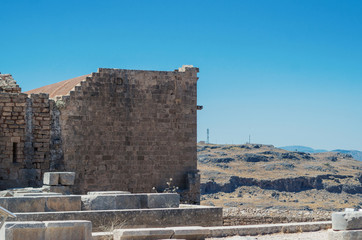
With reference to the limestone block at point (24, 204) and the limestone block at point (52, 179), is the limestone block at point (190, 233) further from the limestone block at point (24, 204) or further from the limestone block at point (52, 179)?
the limestone block at point (52, 179)

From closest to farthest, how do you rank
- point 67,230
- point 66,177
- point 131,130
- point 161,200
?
point 67,230 → point 161,200 → point 66,177 → point 131,130

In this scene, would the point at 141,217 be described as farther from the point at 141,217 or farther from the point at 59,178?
the point at 59,178

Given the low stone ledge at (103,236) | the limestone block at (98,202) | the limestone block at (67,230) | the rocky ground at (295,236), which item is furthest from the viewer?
the limestone block at (98,202)

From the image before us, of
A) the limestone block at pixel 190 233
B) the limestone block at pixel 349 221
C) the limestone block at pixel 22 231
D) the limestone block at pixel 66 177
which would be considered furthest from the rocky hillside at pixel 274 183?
the limestone block at pixel 22 231

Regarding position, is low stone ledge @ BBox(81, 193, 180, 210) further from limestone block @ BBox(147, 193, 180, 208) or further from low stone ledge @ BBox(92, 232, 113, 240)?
low stone ledge @ BBox(92, 232, 113, 240)

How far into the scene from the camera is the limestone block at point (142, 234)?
853 cm

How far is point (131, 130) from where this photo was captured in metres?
19.0

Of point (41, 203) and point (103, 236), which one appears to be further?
point (41, 203)

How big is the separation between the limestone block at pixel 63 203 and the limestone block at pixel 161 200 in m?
1.45

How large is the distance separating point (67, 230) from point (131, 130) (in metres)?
11.2

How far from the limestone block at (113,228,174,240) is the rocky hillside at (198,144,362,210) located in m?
36.3

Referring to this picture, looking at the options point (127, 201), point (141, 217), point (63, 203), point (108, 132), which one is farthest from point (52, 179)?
point (108, 132)

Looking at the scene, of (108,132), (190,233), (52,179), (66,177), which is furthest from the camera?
(108,132)

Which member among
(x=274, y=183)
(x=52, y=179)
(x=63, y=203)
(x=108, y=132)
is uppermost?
(x=108, y=132)
